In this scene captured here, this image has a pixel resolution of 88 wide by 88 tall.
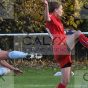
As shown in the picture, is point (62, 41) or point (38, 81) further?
point (38, 81)

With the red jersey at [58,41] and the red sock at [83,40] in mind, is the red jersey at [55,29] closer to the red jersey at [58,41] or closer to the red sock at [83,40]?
the red jersey at [58,41]

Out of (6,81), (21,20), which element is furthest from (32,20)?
(6,81)

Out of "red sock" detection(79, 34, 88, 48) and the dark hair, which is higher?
the dark hair

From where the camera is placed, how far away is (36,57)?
15.7m

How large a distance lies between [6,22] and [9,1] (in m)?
0.78

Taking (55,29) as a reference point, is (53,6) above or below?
above

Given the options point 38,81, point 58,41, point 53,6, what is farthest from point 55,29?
point 38,81

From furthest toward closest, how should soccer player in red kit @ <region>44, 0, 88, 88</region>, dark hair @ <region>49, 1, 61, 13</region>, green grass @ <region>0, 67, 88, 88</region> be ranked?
green grass @ <region>0, 67, 88, 88</region> < dark hair @ <region>49, 1, 61, 13</region> < soccer player in red kit @ <region>44, 0, 88, 88</region>

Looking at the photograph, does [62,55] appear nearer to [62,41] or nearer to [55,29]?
[62,41]

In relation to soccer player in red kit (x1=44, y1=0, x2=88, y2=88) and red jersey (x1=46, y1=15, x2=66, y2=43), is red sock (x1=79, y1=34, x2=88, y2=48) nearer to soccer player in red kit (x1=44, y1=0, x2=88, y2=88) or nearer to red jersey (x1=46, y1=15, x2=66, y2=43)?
soccer player in red kit (x1=44, y1=0, x2=88, y2=88)

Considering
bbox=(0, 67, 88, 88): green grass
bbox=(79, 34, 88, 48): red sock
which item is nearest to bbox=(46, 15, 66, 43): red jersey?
bbox=(79, 34, 88, 48): red sock

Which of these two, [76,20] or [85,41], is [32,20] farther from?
[85,41]

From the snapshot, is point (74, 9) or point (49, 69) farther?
point (74, 9)

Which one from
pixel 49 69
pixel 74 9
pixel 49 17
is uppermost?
pixel 49 17
